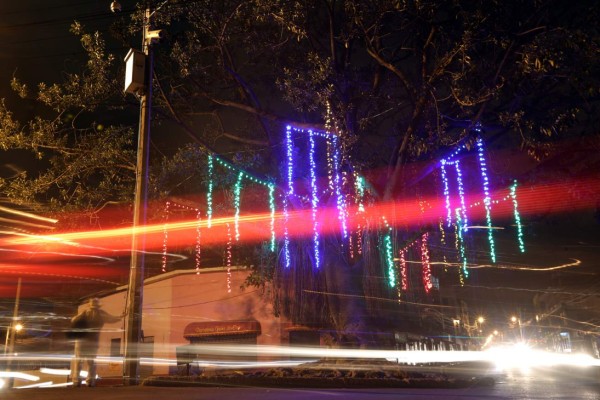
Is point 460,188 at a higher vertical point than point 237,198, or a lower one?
lower

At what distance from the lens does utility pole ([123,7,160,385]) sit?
8414mm

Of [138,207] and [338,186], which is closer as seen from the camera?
[138,207]

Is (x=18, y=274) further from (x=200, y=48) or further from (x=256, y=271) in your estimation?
(x=200, y=48)

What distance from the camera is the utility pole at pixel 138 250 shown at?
8.41 metres

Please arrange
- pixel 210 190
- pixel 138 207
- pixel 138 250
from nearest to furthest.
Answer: pixel 138 250 < pixel 138 207 < pixel 210 190

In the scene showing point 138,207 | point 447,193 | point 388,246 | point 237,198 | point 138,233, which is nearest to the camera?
point 138,233

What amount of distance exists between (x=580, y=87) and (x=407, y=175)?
4570mm

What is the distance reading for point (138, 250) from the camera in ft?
29.1

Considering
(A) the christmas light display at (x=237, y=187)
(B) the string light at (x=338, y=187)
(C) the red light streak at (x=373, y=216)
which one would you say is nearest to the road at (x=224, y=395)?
(C) the red light streak at (x=373, y=216)

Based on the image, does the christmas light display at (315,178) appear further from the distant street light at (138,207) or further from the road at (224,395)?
the road at (224,395)

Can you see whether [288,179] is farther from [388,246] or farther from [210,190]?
[388,246]

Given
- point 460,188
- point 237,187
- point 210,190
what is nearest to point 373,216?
point 460,188

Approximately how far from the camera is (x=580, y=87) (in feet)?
30.6

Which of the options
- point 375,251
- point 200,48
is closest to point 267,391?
point 375,251
